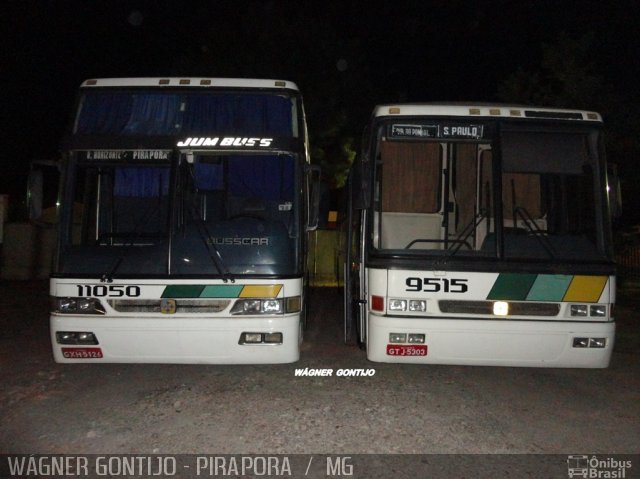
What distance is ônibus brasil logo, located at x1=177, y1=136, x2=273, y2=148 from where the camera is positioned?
586cm

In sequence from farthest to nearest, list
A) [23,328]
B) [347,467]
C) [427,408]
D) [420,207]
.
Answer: [23,328]
[420,207]
[427,408]
[347,467]

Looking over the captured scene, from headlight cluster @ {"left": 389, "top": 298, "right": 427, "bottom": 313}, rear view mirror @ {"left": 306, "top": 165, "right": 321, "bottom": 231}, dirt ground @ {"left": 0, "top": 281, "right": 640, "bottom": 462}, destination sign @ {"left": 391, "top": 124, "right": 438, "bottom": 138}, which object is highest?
destination sign @ {"left": 391, "top": 124, "right": 438, "bottom": 138}

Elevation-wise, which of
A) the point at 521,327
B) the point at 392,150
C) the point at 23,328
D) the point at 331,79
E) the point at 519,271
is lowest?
the point at 23,328

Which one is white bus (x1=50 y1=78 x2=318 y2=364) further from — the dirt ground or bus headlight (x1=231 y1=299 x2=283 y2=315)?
the dirt ground

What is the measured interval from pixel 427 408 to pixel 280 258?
6.64ft

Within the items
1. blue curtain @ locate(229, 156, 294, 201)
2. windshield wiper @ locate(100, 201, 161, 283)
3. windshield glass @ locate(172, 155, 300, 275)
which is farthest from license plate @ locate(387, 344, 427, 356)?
windshield wiper @ locate(100, 201, 161, 283)

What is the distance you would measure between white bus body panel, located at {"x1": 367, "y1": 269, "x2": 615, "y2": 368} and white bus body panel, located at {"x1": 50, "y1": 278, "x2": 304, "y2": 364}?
1.08m

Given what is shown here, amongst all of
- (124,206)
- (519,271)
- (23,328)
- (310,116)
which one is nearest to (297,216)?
(124,206)

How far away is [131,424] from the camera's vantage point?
502 centimetres

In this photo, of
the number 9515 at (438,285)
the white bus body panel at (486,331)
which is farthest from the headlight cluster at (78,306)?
the number 9515 at (438,285)

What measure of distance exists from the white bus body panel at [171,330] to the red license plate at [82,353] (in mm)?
28

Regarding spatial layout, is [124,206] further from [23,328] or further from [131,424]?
[23,328]

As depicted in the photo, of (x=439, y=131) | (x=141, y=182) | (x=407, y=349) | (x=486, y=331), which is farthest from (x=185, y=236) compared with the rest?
(x=486, y=331)

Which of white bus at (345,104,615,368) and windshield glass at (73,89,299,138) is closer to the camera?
white bus at (345,104,615,368)
